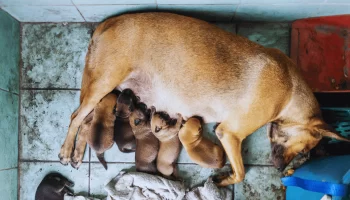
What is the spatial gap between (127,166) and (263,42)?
205 cm

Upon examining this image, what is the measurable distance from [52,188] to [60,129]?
0.65 meters

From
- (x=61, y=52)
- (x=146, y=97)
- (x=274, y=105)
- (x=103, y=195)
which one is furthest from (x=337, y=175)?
(x=61, y=52)

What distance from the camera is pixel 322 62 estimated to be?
3945 mm

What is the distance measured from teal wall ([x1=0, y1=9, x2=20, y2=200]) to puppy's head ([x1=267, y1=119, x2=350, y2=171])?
2782 mm

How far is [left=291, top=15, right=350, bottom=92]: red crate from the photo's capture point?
3918mm

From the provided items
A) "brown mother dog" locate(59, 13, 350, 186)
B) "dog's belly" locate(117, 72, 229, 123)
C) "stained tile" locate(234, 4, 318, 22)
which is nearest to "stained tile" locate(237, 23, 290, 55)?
"stained tile" locate(234, 4, 318, 22)

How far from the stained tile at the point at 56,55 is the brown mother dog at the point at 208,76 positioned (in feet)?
1.63

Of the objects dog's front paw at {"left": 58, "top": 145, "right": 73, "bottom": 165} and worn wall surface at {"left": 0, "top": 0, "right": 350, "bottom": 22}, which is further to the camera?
dog's front paw at {"left": 58, "top": 145, "right": 73, "bottom": 165}

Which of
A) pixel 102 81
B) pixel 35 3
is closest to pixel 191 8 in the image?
pixel 102 81

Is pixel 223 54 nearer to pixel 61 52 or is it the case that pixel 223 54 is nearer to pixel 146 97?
pixel 146 97

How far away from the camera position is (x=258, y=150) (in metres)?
4.11

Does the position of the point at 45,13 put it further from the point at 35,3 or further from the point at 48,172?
the point at 48,172

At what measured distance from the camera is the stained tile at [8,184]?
388 centimetres

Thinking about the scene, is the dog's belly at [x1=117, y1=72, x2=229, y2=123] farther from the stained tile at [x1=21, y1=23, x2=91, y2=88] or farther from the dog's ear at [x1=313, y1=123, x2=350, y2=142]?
the dog's ear at [x1=313, y1=123, x2=350, y2=142]
